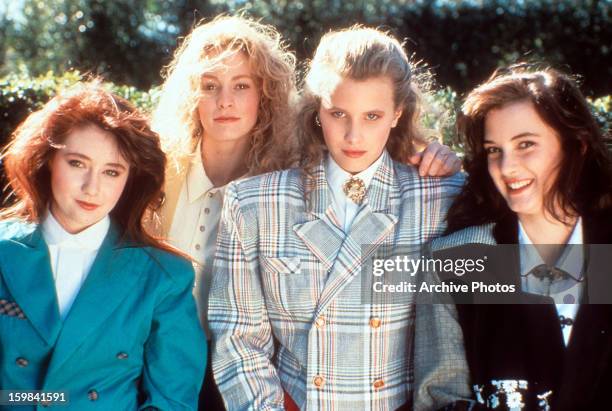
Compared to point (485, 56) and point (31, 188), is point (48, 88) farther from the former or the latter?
point (485, 56)

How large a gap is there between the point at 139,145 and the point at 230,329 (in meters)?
0.79

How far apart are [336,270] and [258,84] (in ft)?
3.46

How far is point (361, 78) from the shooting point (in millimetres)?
2783

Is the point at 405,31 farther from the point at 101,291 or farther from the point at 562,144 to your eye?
the point at 101,291

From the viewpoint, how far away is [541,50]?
10211 millimetres

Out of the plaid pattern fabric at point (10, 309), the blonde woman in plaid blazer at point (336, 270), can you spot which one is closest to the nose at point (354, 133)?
the blonde woman in plaid blazer at point (336, 270)

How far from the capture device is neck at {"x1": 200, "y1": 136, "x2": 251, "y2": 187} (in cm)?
338

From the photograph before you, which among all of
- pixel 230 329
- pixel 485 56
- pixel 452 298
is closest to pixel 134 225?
pixel 230 329

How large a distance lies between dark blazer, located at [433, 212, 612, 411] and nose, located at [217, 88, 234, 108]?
112 centimetres

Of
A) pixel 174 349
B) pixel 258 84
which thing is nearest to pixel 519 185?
pixel 258 84

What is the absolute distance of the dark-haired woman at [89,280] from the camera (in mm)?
2600

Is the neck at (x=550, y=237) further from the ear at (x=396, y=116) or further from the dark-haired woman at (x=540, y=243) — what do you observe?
the ear at (x=396, y=116)

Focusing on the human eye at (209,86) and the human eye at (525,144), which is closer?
the human eye at (525,144)

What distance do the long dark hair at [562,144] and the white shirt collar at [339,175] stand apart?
0.35 meters
